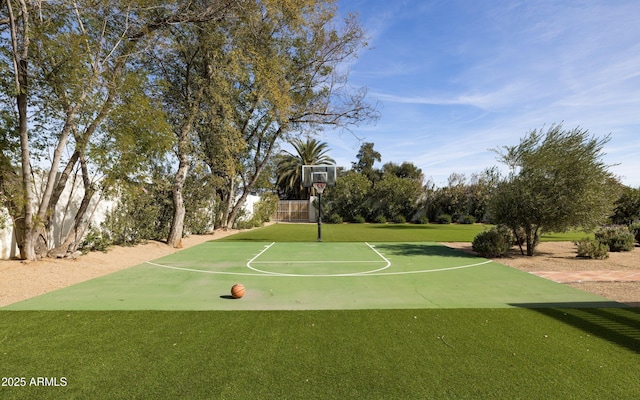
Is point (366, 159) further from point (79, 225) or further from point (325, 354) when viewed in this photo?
point (325, 354)

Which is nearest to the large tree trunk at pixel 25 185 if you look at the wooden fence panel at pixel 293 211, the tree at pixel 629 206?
the wooden fence panel at pixel 293 211

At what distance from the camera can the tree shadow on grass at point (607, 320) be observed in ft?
14.0

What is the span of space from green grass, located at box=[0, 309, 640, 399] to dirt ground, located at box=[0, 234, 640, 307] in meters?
1.66

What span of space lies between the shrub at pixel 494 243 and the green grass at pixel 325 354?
607 centimetres

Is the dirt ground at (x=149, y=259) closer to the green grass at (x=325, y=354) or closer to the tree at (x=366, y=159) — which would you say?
the green grass at (x=325, y=354)

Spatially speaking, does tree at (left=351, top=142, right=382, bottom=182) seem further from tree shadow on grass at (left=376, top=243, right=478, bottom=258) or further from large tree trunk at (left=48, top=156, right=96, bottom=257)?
large tree trunk at (left=48, top=156, right=96, bottom=257)

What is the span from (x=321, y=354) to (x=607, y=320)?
4.36 metres

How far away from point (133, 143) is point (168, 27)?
479cm

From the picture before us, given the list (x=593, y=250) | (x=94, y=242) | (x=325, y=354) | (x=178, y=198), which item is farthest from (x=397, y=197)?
(x=325, y=354)

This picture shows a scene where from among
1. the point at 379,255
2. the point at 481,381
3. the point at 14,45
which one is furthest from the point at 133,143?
the point at 481,381

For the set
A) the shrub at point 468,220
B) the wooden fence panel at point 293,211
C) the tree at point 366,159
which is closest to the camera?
the shrub at point 468,220

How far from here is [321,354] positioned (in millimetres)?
3799

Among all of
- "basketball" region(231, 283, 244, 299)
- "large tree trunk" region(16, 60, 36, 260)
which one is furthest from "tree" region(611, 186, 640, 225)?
"large tree trunk" region(16, 60, 36, 260)

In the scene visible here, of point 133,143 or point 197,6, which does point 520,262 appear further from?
point 197,6
